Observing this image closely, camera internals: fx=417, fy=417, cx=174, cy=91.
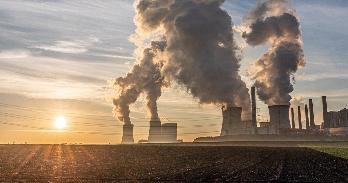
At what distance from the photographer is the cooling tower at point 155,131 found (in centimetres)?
13475

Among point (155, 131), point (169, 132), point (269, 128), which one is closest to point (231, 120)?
point (269, 128)

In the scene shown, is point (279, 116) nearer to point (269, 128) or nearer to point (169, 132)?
point (269, 128)

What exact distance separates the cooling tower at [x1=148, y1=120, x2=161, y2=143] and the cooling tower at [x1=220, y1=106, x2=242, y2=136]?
23.1 meters

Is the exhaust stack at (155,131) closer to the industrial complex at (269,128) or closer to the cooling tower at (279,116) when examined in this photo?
the industrial complex at (269,128)

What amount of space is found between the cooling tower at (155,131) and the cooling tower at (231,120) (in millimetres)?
23101

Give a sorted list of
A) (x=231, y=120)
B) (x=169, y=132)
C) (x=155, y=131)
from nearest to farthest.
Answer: (x=231, y=120), (x=155, y=131), (x=169, y=132)

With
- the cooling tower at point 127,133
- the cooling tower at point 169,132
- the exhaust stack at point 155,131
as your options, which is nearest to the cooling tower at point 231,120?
the exhaust stack at point 155,131

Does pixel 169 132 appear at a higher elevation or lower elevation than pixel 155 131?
lower

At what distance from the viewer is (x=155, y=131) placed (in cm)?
13862

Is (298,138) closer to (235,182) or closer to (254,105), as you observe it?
(254,105)

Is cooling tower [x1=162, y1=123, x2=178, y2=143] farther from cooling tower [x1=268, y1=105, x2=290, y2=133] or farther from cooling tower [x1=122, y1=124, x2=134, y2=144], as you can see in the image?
cooling tower [x1=268, y1=105, x2=290, y2=133]

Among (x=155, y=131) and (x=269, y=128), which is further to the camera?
(x=155, y=131)

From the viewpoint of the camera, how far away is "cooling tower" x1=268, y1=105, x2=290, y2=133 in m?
106

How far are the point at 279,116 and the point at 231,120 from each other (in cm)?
1445
